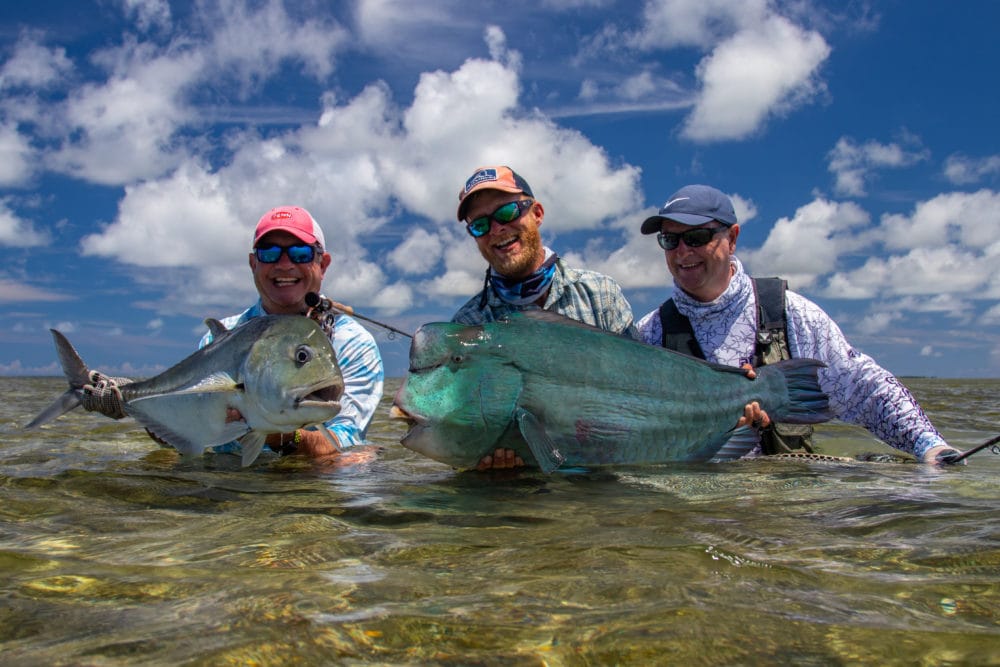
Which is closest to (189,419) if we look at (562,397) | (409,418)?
(409,418)

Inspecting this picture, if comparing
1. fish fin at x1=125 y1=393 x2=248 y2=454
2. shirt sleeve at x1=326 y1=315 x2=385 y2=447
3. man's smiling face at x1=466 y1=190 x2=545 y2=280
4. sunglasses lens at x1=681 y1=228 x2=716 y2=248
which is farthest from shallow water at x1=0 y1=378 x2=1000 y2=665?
sunglasses lens at x1=681 y1=228 x2=716 y2=248

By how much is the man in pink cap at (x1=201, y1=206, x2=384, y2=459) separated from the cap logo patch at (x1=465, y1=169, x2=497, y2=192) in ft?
4.18

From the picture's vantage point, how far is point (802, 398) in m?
4.47

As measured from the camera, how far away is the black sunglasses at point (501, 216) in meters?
5.07

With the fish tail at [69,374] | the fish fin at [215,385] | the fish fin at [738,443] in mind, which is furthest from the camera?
the fish tail at [69,374]

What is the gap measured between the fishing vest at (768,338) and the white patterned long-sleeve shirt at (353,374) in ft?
7.51

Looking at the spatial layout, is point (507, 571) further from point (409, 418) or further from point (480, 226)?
point (480, 226)

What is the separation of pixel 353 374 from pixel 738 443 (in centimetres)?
295

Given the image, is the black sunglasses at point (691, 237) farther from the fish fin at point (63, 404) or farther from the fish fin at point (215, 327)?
the fish fin at point (63, 404)

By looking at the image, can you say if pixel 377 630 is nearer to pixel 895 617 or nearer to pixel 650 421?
pixel 895 617

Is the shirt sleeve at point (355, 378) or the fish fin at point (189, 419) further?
the shirt sleeve at point (355, 378)

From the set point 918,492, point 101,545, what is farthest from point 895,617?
point 101,545

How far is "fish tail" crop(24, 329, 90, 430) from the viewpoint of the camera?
475 centimetres

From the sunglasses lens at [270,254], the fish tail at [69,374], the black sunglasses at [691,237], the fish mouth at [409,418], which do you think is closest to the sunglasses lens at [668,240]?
the black sunglasses at [691,237]
